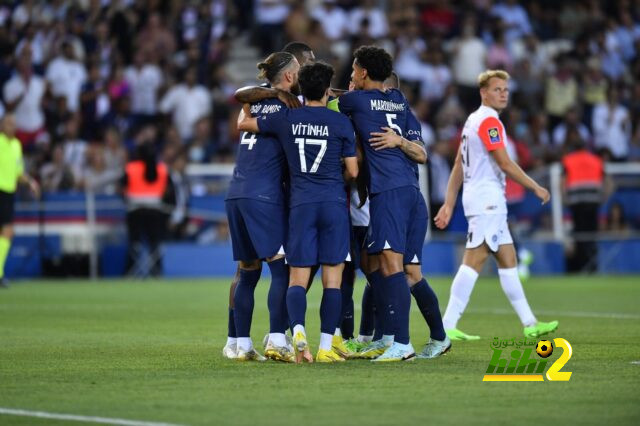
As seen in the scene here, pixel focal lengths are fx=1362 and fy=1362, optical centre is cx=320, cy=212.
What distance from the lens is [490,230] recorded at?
39.3ft

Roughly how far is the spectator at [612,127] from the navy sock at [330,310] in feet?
58.9

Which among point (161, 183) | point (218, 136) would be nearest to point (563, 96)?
point (218, 136)

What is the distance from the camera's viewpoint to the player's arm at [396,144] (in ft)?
32.6

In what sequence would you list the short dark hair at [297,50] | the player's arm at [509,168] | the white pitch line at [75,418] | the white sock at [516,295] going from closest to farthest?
the white pitch line at [75,418], the short dark hair at [297,50], the player's arm at [509,168], the white sock at [516,295]

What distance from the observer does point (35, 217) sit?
78.0 ft

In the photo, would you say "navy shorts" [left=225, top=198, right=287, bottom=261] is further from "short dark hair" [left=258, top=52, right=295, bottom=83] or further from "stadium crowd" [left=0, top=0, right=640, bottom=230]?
"stadium crowd" [left=0, top=0, right=640, bottom=230]

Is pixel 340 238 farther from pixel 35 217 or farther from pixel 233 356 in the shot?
pixel 35 217

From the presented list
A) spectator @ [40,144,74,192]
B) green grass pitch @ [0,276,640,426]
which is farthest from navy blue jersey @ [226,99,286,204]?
spectator @ [40,144,74,192]

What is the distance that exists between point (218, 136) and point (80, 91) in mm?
2738

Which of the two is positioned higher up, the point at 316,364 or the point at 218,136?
the point at 218,136

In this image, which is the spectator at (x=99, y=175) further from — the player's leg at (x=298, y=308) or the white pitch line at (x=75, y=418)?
the white pitch line at (x=75, y=418)

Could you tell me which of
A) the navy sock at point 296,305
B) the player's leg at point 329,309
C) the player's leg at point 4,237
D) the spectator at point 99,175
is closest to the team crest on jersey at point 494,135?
the player's leg at point 329,309

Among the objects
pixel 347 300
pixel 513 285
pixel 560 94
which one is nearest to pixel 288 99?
pixel 347 300

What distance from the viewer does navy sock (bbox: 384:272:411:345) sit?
9758mm
